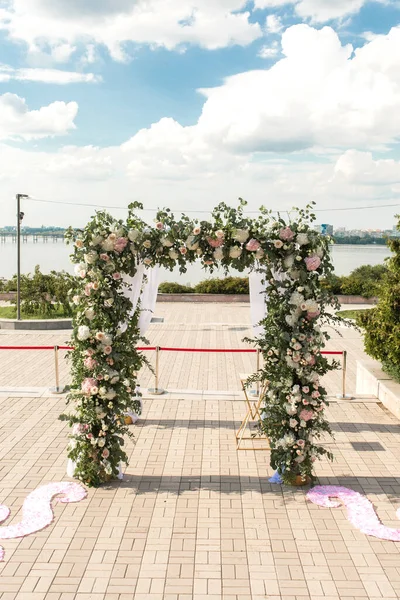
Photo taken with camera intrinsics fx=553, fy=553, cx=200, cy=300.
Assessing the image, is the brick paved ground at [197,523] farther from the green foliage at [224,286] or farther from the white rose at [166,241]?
the green foliage at [224,286]

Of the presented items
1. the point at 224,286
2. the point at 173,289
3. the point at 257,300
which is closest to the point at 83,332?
the point at 257,300

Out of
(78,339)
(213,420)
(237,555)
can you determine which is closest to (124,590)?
(237,555)

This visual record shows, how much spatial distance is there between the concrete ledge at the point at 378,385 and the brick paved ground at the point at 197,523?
269 mm

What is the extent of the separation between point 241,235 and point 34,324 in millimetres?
12627

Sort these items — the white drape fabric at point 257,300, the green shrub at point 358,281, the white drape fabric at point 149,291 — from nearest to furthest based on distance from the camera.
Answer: the white drape fabric at point 257,300 → the white drape fabric at point 149,291 → the green shrub at point 358,281

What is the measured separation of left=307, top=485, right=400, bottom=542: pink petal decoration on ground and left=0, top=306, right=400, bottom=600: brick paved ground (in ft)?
0.39

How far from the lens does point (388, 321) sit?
9.63 metres

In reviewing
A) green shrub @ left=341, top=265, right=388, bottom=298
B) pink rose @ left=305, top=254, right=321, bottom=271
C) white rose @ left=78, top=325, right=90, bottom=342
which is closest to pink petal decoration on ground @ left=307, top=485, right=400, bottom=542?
pink rose @ left=305, top=254, right=321, bottom=271

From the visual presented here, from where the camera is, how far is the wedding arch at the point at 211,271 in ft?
21.4

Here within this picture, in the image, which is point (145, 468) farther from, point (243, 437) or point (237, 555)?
point (237, 555)

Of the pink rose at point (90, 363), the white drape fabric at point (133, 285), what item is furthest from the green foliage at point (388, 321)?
the pink rose at point (90, 363)

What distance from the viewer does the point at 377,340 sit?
10086mm

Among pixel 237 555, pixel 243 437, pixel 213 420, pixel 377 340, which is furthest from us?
pixel 377 340

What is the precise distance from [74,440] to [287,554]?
2913 millimetres
